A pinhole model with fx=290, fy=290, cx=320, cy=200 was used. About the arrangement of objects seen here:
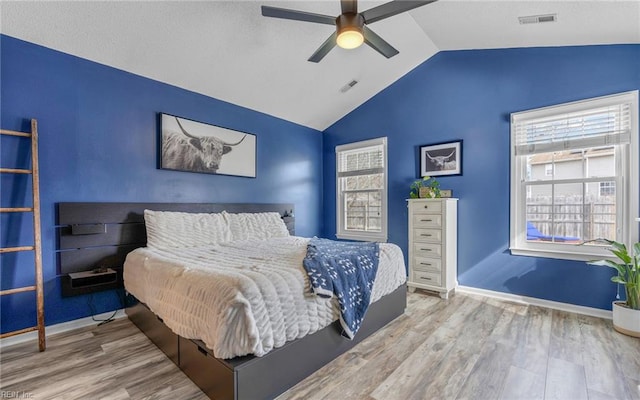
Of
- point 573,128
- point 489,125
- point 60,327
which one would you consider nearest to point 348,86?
point 489,125

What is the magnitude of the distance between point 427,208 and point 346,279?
197 cm

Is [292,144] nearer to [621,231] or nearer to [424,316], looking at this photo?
[424,316]

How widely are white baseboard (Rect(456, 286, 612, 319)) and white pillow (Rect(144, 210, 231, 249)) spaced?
122 inches

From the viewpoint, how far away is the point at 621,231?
2.84 meters

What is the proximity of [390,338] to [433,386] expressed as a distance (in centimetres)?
66

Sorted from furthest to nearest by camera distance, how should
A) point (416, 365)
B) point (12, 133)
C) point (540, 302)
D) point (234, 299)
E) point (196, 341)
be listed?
point (540, 302)
point (12, 133)
point (416, 365)
point (196, 341)
point (234, 299)

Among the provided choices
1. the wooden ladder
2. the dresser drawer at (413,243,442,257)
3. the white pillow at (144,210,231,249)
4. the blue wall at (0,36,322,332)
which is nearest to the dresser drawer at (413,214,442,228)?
the dresser drawer at (413,243,442,257)

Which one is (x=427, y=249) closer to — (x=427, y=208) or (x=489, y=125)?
(x=427, y=208)

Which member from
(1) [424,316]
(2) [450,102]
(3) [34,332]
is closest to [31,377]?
(3) [34,332]

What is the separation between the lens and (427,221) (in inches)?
143

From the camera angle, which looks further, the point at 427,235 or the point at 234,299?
the point at 427,235

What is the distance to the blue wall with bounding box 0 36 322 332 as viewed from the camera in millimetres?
2412

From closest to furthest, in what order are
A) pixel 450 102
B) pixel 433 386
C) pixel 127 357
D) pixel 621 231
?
pixel 433 386, pixel 127 357, pixel 621 231, pixel 450 102

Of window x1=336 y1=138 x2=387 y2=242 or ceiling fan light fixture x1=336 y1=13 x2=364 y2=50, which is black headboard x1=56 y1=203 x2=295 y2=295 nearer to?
ceiling fan light fixture x1=336 y1=13 x2=364 y2=50
